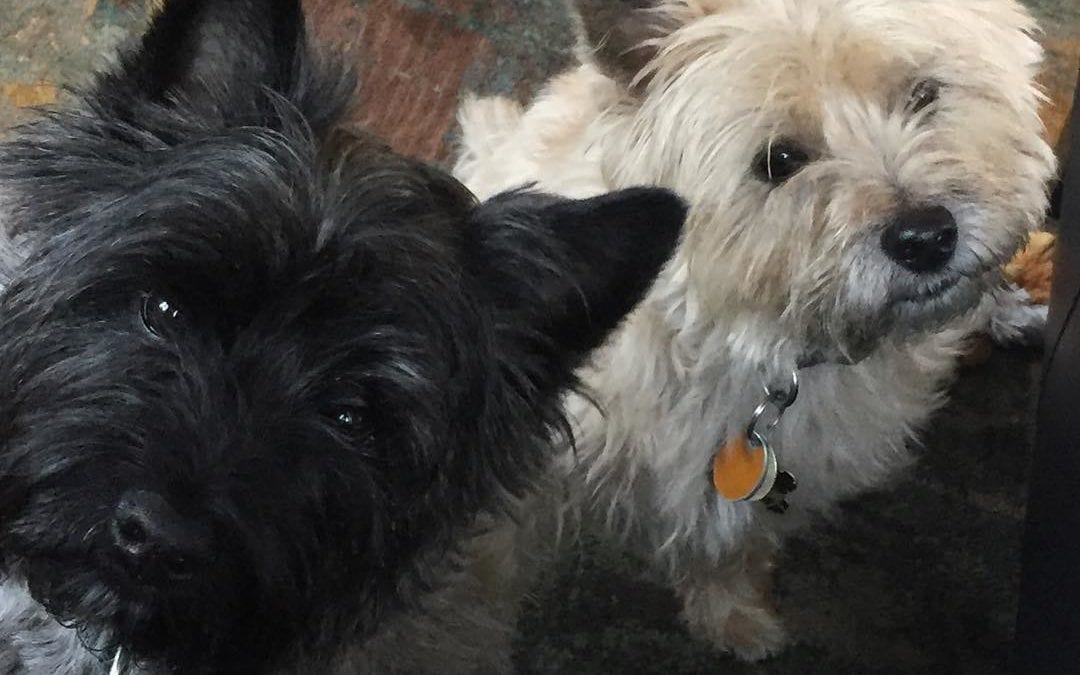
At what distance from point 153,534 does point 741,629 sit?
42.5 inches

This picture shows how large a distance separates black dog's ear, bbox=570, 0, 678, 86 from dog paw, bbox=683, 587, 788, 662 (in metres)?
0.85

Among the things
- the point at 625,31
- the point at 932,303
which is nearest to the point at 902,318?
the point at 932,303

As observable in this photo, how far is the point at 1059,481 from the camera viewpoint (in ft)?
3.89

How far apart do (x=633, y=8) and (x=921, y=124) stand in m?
0.34

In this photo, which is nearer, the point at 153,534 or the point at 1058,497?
the point at 153,534

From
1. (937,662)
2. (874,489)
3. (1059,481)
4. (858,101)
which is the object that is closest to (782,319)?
(858,101)

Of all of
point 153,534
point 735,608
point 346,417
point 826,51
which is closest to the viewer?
point 153,534

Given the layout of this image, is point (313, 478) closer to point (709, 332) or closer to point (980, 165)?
point (709, 332)

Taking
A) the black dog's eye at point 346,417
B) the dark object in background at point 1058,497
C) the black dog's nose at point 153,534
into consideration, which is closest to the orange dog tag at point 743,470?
the dark object in background at point 1058,497

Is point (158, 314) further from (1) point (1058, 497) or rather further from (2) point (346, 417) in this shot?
(1) point (1058, 497)

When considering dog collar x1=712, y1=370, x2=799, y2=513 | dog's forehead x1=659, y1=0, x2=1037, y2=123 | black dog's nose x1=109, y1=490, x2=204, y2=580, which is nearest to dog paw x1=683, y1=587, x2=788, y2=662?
dog collar x1=712, y1=370, x2=799, y2=513

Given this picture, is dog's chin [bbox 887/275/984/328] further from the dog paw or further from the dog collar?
the dog paw

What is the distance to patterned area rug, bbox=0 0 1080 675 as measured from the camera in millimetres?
1702

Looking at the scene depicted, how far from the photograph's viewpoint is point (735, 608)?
166cm
